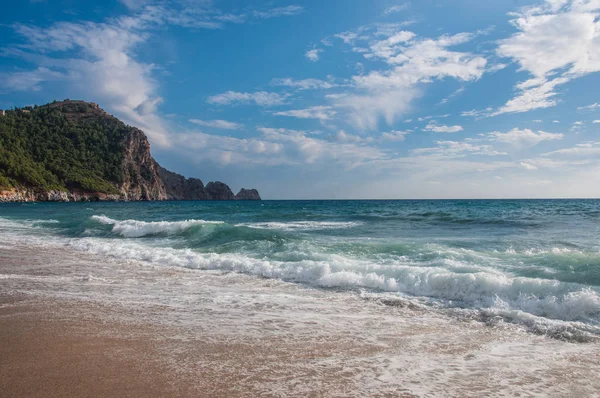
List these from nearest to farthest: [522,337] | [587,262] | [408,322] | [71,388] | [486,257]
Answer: [71,388] → [522,337] → [408,322] → [587,262] → [486,257]

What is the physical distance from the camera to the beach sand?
3318 millimetres

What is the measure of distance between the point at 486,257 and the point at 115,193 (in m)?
116

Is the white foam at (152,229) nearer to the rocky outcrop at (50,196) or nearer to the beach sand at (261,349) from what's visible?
the beach sand at (261,349)

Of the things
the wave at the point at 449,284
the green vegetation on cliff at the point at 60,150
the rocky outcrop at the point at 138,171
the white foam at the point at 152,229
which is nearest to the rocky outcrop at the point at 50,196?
the green vegetation on cliff at the point at 60,150

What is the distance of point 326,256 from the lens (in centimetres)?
1105

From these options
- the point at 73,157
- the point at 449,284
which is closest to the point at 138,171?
the point at 73,157

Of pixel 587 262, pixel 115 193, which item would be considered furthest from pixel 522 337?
pixel 115 193

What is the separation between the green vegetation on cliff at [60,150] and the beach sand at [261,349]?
85.5m

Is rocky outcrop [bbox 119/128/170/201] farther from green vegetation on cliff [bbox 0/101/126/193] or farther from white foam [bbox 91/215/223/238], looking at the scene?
white foam [bbox 91/215/223/238]

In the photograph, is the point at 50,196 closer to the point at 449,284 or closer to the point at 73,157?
the point at 73,157

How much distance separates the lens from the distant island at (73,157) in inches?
3219

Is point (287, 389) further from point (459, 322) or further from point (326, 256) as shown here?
point (326, 256)

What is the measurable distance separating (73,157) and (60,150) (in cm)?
359

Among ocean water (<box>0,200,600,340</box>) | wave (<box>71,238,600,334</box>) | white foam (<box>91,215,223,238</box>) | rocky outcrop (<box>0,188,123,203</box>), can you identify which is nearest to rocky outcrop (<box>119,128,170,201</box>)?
rocky outcrop (<box>0,188,123,203</box>)
